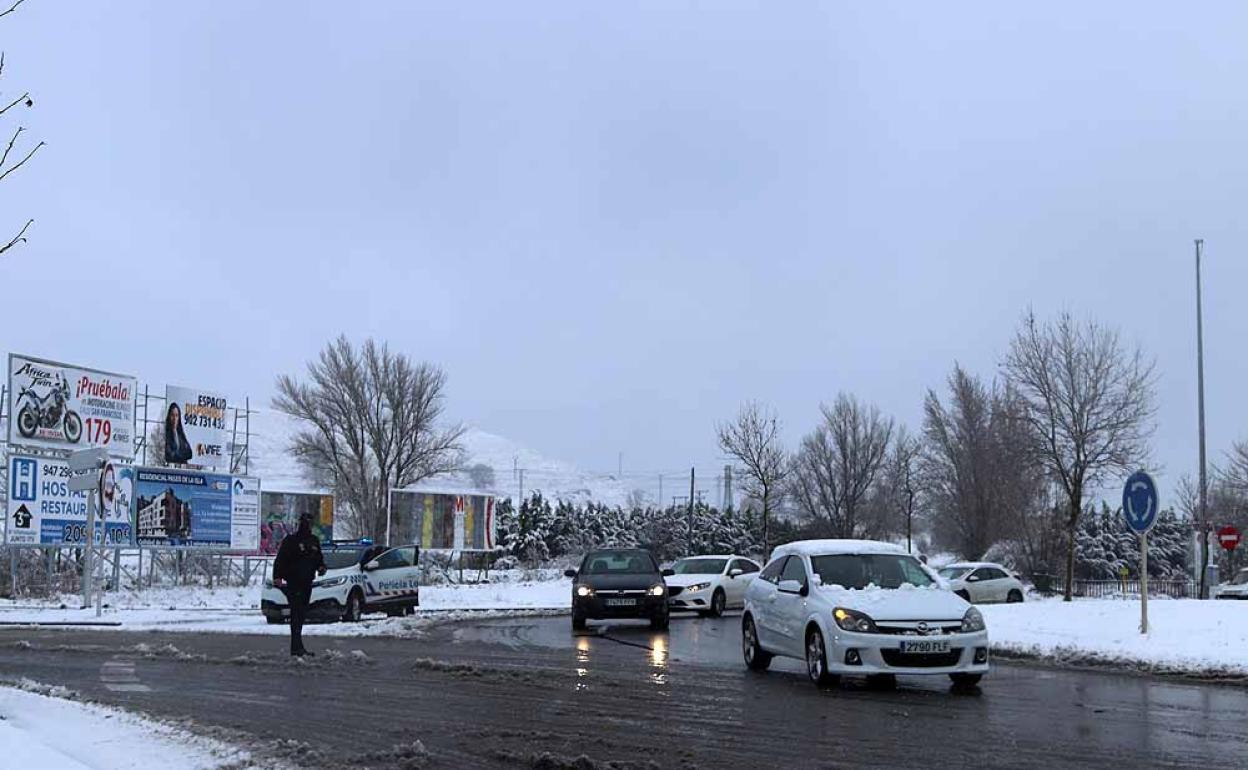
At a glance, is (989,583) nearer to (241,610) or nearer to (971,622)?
(241,610)

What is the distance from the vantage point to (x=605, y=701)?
11.6 metres

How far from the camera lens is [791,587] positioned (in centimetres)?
1391

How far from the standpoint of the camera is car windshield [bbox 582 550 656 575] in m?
24.4

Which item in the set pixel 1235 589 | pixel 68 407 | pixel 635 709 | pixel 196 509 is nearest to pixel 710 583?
pixel 196 509

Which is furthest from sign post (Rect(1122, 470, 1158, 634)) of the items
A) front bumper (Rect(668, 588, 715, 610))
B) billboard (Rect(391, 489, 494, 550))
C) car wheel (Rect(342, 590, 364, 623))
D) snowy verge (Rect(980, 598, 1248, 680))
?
billboard (Rect(391, 489, 494, 550))

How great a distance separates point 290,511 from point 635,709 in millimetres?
38693

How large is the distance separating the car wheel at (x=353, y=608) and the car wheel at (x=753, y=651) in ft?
39.5

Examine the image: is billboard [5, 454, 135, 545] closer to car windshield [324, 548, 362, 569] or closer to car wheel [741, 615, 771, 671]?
car windshield [324, 548, 362, 569]

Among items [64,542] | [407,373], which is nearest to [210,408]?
[64,542]

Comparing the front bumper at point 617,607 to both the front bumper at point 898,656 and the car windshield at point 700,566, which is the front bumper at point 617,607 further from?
the front bumper at point 898,656

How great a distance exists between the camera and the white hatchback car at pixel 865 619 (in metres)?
12.5

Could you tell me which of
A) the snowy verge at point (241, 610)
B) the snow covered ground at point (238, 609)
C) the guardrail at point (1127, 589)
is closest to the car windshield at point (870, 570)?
the snowy verge at point (241, 610)


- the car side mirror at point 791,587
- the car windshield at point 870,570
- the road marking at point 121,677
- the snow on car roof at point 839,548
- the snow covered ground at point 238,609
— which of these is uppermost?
the snow on car roof at point 839,548

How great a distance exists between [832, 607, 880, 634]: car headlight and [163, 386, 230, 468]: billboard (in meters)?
34.2
